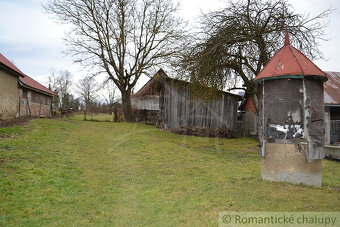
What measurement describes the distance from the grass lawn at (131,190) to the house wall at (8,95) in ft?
26.4

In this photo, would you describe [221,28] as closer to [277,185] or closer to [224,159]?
[224,159]

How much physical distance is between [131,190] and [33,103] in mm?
22409

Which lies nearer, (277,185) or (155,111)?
(277,185)

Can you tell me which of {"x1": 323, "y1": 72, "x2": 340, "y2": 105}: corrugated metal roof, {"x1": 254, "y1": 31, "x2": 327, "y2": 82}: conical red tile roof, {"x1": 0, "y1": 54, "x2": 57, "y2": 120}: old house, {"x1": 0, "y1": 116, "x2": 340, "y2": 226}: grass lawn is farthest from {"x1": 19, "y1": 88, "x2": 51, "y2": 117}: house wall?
{"x1": 323, "y1": 72, "x2": 340, "y2": 105}: corrugated metal roof

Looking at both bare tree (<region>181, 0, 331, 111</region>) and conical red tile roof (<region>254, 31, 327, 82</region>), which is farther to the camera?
bare tree (<region>181, 0, 331, 111</region>)

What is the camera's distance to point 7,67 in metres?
16.1

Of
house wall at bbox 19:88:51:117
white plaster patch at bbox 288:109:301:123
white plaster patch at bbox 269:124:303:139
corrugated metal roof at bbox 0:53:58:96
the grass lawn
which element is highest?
corrugated metal roof at bbox 0:53:58:96

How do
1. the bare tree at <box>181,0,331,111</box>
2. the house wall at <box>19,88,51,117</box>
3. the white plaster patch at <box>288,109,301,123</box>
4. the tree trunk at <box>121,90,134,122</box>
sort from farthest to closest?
the tree trunk at <box>121,90,134,122</box> → the house wall at <box>19,88,51,117</box> → the bare tree at <box>181,0,331,111</box> → the white plaster patch at <box>288,109,301,123</box>

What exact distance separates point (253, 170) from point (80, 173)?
18.4ft

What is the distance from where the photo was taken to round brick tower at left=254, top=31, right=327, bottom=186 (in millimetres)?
6387

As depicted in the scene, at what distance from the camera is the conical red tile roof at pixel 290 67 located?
21.4ft

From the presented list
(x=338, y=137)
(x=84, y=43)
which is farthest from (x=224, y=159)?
(x=84, y=43)

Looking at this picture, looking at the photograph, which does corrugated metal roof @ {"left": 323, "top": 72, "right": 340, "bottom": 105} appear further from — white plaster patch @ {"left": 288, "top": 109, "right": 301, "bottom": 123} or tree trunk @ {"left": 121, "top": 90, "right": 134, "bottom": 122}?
tree trunk @ {"left": 121, "top": 90, "right": 134, "bottom": 122}

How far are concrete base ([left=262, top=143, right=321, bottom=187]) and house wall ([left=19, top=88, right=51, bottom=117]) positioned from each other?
65.0ft
